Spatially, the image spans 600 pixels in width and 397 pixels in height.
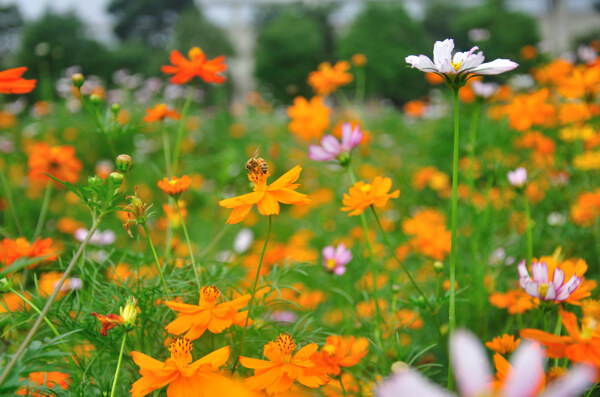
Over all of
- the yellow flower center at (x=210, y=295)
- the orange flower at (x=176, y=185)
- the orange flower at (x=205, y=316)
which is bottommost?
the orange flower at (x=205, y=316)

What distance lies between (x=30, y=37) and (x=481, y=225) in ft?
31.8

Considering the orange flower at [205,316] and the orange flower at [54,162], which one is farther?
the orange flower at [54,162]

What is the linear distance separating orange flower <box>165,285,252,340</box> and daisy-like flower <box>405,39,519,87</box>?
242 mm

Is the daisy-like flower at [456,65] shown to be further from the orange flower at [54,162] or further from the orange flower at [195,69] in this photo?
the orange flower at [54,162]

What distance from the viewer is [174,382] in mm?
352

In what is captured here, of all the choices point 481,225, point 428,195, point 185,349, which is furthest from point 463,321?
point 428,195

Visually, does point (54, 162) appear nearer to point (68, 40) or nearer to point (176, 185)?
point (176, 185)

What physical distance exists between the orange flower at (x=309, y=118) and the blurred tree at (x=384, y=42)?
887 cm

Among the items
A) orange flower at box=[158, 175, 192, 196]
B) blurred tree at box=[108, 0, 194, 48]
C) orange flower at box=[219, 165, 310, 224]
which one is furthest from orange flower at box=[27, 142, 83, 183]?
blurred tree at box=[108, 0, 194, 48]

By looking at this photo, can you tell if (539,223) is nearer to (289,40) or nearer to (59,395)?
(59,395)

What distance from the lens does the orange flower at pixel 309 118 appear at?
0.97 meters

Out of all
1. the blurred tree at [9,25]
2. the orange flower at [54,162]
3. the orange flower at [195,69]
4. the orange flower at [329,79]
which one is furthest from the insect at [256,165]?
the blurred tree at [9,25]

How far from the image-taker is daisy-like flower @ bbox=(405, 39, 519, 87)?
379 millimetres

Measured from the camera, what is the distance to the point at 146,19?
19.3 metres
